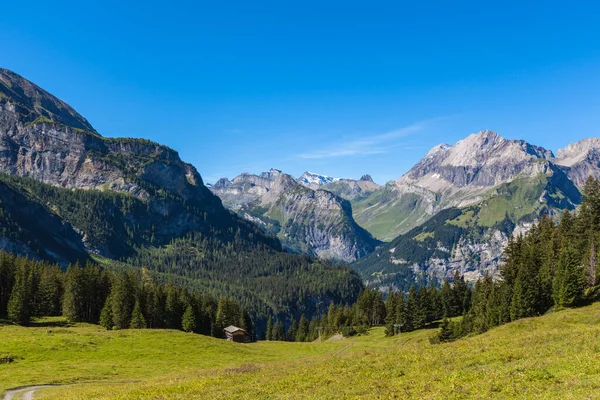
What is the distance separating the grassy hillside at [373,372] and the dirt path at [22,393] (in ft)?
5.54

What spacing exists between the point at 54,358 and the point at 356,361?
49.6 m

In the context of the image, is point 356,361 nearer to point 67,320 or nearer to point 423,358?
point 423,358

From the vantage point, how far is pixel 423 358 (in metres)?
37.0

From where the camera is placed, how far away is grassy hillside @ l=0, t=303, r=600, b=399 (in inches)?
969

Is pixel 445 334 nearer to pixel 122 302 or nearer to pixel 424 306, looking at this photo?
pixel 424 306

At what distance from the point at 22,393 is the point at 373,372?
34.9 metres

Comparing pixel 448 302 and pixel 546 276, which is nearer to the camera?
pixel 546 276

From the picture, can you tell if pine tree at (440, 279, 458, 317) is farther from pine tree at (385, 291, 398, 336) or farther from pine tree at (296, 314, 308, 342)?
pine tree at (296, 314, 308, 342)

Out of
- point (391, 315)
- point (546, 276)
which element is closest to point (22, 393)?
point (546, 276)

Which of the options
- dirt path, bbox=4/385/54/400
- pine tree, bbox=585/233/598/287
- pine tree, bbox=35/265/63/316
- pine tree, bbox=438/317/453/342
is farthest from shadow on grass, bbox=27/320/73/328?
pine tree, bbox=585/233/598/287

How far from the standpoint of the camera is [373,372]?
3394cm

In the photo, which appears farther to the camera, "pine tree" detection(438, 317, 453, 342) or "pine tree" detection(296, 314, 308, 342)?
"pine tree" detection(296, 314, 308, 342)

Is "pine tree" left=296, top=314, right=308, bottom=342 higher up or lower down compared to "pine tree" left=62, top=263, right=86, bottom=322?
lower down

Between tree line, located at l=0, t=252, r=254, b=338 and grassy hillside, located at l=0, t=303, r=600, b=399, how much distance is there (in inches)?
1256
